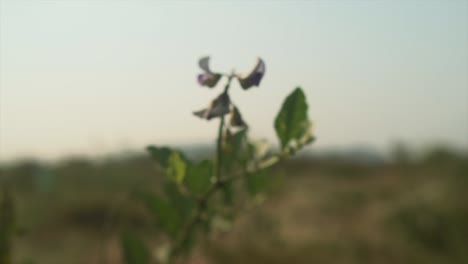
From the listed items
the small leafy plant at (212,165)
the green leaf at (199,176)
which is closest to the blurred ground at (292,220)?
the small leafy plant at (212,165)

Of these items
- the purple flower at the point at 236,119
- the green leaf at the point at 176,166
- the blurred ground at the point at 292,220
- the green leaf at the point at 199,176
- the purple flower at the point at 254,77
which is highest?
the purple flower at the point at 254,77

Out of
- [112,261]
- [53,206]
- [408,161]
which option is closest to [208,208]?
[112,261]

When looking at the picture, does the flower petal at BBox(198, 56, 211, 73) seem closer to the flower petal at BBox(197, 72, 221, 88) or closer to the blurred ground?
the flower petal at BBox(197, 72, 221, 88)

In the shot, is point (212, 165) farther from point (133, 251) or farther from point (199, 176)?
point (133, 251)

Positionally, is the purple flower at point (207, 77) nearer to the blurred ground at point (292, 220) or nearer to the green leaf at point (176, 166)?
the green leaf at point (176, 166)

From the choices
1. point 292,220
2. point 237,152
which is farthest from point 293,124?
point 292,220

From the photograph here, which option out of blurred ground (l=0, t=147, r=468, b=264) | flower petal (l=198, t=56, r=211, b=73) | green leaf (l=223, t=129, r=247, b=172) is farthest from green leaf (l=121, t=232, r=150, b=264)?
blurred ground (l=0, t=147, r=468, b=264)
